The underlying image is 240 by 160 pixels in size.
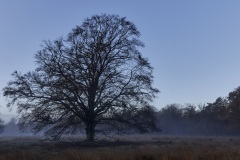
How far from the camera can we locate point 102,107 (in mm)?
32719

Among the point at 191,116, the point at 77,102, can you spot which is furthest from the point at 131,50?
the point at 191,116

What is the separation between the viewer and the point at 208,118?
10400cm

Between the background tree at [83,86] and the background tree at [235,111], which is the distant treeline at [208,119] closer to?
the background tree at [235,111]

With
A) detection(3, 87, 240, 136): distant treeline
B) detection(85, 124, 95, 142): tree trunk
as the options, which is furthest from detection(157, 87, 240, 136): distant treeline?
detection(85, 124, 95, 142): tree trunk

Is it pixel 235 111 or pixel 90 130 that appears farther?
pixel 235 111

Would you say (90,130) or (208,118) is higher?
(208,118)

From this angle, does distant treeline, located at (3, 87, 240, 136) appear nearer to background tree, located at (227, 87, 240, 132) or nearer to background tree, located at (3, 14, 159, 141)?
background tree, located at (227, 87, 240, 132)

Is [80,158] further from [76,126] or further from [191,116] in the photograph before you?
[191,116]

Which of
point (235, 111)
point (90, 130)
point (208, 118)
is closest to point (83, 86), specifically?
point (90, 130)

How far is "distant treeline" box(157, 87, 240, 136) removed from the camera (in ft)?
267

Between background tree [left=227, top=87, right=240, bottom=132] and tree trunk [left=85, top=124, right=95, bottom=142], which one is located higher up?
background tree [left=227, top=87, right=240, bottom=132]

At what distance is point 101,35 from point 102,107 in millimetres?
6938

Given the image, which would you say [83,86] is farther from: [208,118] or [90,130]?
[208,118]

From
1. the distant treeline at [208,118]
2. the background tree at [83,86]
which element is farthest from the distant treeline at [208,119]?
the background tree at [83,86]
